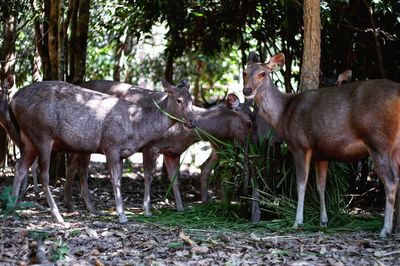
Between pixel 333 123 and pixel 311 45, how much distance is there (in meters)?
1.35

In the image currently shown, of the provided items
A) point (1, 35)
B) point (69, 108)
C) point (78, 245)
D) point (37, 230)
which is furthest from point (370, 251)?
point (1, 35)

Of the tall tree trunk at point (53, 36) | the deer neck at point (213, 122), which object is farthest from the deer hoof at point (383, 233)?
the tall tree trunk at point (53, 36)

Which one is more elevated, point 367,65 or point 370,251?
point 367,65

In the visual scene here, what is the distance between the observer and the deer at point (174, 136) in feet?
33.2

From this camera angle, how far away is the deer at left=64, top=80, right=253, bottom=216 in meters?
10.1

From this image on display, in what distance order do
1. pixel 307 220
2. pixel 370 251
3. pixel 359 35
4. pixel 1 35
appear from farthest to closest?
pixel 1 35, pixel 359 35, pixel 307 220, pixel 370 251

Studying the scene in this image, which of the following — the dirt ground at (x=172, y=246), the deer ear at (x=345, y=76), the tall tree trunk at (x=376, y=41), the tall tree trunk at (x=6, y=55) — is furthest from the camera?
the tall tree trunk at (x=6, y=55)

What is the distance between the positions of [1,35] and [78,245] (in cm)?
792

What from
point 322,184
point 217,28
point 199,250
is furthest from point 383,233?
point 217,28

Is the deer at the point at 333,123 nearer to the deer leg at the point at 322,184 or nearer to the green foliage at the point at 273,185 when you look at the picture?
the deer leg at the point at 322,184

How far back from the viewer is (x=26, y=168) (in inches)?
367

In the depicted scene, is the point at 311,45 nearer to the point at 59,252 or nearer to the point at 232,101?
the point at 232,101

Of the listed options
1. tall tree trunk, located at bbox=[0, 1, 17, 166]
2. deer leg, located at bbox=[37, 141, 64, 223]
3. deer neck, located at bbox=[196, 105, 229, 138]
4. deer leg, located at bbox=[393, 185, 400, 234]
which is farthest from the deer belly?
tall tree trunk, located at bbox=[0, 1, 17, 166]

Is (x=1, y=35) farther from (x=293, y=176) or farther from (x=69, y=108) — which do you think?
(x=293, y=176)
